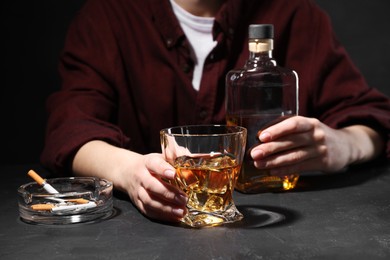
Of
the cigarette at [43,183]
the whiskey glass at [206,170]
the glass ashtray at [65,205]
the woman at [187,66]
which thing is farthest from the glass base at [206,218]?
the woman at [187,66]

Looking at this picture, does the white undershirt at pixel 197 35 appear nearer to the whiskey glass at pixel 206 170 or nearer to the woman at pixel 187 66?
the woman at pixel 187 66

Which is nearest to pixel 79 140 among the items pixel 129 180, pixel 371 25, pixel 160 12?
pixel 129 180

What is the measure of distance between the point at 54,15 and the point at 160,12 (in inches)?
20.9

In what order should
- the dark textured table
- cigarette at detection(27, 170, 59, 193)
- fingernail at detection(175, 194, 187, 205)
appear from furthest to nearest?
cigarette at detection(27, 170, 59, 193), fingernail at detection(175, 194, 187, 205), the dark textured table

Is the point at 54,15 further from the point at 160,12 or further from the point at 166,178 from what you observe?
the point at 166,178

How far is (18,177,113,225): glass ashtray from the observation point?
39.8 inches

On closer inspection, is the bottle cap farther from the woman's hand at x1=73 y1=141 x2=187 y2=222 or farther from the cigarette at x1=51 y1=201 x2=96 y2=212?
the cigarette at x1=51 y1=201 x2=96 y2=212

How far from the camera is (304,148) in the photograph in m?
1.20

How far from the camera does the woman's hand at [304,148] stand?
1135 mm

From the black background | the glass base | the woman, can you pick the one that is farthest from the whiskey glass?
the black background

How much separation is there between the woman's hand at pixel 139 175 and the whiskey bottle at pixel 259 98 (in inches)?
7.9

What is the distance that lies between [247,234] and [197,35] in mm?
782

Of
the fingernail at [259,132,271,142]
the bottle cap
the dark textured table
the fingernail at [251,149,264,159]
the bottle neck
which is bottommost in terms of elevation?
the dark textured table

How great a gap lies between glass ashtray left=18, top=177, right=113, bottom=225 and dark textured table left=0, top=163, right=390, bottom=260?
0.02 m
